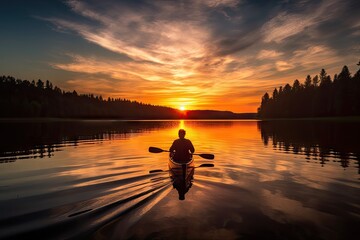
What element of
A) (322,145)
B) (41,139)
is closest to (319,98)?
(322,145)

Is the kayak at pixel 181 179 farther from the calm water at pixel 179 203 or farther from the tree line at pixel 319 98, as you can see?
the tree line at pixel 319 98

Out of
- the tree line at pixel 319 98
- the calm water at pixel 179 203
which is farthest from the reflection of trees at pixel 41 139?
the tree line at pixel 319 98

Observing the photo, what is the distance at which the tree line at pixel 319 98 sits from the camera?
9444 cm

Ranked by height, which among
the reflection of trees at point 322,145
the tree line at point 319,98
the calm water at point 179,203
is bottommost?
the calm water at point 179,203

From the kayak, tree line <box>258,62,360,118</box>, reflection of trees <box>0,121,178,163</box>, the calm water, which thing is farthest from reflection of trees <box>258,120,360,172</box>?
tree line <box>258,62,360,118</box>

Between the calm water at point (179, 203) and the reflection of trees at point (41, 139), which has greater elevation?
the reflection of trees at point (41, 139)

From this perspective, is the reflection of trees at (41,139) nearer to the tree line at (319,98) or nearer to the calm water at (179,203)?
the calm water at (179,203)

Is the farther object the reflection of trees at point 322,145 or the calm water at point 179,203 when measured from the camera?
the reflection of trees at point 322,145

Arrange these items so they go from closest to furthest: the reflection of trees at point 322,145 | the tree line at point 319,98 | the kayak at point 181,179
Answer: the kayak at point 181,179 < the reflection of trees at point 322,145 < the tree line at point 319,98

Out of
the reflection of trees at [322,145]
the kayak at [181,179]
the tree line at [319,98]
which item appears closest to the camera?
the kayak at [181,179]

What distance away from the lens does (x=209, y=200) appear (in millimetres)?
10430

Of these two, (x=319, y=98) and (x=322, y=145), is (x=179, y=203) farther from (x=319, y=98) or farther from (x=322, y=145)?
(x=319, y=98)

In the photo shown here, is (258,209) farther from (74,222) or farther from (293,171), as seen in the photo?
(293,171)

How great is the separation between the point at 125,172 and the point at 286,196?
10.1 metres
